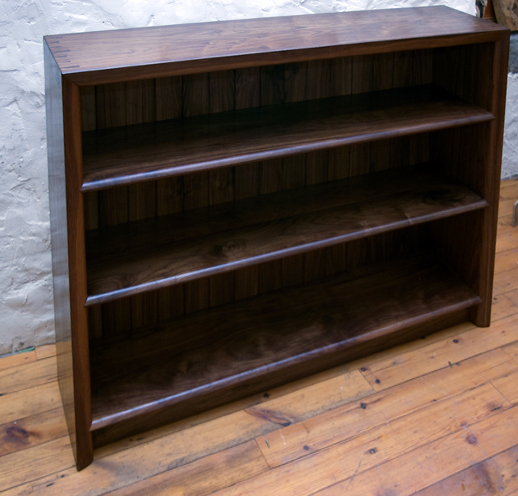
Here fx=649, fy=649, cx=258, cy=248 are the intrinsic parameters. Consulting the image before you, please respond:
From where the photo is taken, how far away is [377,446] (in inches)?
70.6

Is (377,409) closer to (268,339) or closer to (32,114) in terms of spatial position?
(268,339)

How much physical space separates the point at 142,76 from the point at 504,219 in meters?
1.98

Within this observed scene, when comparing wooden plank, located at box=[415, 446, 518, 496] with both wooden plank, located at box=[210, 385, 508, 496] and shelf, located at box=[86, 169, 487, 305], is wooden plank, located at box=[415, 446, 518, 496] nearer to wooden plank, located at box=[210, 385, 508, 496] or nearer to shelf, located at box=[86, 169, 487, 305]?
wooden plank, located at box=[210, 385, 508, 496]

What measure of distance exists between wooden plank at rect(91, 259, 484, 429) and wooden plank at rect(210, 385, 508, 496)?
281 millimetres

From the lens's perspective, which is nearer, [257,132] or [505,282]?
[257,132]

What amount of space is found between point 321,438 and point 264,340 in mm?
355

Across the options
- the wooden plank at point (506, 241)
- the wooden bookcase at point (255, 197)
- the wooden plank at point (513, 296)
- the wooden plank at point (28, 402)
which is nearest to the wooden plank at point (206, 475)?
the wooden bookcase at point (255, 197)

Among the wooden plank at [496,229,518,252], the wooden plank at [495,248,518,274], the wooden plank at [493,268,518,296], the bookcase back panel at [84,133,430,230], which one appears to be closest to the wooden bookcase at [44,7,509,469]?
the bookcase back panel at [84,133,430,230]

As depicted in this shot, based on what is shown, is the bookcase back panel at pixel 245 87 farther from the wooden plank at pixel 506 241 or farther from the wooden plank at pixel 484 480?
the wooden plank at pixel 484 480

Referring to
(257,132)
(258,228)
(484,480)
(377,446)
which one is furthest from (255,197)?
(484,480)

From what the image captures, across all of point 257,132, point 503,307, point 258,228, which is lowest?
point 503,307

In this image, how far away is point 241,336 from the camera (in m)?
2.04

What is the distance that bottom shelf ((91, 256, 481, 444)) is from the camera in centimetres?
184

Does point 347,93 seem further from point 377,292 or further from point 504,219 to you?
point 504,219
